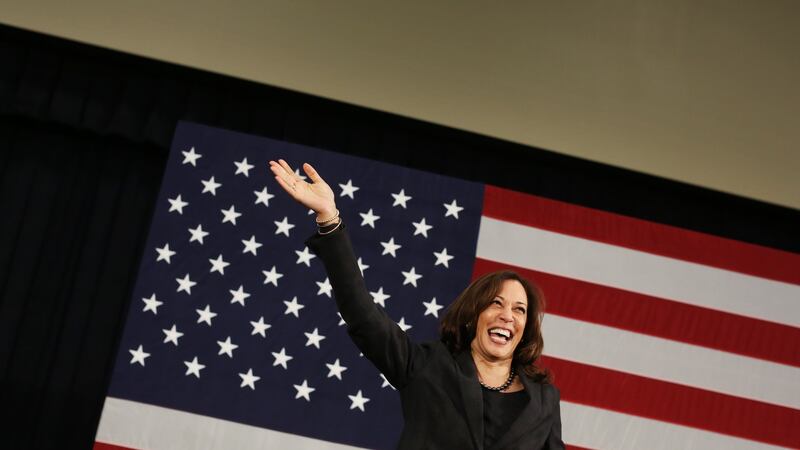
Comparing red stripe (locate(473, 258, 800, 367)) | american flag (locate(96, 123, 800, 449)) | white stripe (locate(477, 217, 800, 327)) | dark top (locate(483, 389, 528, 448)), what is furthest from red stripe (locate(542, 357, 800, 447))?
dark top (locate(483, 389, 528, 448))

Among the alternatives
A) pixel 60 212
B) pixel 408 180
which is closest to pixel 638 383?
pixel 408 180

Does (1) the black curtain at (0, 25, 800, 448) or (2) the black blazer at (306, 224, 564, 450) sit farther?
(1) the black curtain at (0, 25, 800, 448)

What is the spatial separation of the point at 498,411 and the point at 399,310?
213 centimetres

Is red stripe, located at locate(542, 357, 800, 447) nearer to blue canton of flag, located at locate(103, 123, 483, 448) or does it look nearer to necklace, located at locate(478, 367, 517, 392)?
blue canton of flag, located at locate(103, 123, 483, 448)

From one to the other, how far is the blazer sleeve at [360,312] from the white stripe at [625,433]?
2266 millimetres

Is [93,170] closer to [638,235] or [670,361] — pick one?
[638,235]

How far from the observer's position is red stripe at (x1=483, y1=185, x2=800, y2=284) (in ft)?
12.9

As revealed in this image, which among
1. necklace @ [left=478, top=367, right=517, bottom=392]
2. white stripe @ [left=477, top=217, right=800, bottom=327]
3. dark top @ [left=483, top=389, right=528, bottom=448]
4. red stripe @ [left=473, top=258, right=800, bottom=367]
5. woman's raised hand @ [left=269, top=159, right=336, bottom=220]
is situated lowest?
dark top @ [left=483, top=389, right=528, bottom=448]

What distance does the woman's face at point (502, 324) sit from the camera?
1.69 metres

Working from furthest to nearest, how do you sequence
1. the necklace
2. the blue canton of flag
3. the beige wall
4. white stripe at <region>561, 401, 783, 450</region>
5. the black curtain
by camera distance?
1. the beige wall
2. the black curtain
3. white stripe at <region>561, 401, 783, 450</region>
4. the blue canton of flag
5. the necklace

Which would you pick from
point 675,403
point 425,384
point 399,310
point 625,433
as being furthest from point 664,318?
point 425,384

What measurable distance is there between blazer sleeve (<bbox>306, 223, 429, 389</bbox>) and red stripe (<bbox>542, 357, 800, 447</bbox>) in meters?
2.23

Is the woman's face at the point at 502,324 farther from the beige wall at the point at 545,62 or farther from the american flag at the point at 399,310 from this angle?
the beige wall at the point at 545,62

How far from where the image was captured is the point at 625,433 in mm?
3783
